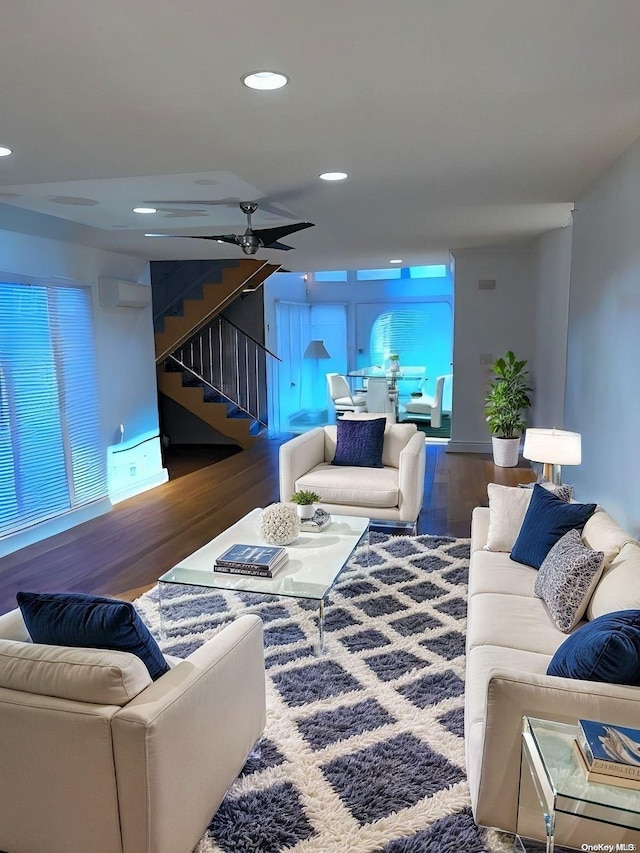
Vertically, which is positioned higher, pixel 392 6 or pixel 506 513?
pixel 392 6

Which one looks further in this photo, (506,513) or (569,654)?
(506,513)

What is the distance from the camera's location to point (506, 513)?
3.23m

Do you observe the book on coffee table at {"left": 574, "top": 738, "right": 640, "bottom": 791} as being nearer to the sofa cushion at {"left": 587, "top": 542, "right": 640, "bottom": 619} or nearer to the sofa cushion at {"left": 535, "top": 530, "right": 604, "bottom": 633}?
the sofa cushion at {"left": 587, "top": 542, "right": 640, "bottom": 619}

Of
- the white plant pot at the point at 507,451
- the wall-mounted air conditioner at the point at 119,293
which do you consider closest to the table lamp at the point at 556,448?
the white plant pot at the point at 507,451

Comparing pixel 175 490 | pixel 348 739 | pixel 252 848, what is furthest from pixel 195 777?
pixel 175 490

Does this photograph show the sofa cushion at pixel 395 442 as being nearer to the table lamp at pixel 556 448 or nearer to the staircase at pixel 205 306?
the table lamp at pixel 556 448

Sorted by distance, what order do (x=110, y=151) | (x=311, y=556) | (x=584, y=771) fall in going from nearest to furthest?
(x=584, y=771), (x=110, y=151), (x=311, y=556)

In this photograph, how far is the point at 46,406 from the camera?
199 inches

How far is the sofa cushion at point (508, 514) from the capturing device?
318 centimetres

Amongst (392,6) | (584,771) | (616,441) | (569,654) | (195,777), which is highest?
(392,6)

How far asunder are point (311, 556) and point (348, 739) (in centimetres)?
112

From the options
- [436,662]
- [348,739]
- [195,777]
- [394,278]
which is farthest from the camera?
[394,278]

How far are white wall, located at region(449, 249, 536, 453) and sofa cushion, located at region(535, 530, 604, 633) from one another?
536cm

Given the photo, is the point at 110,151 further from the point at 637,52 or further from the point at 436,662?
the point at 436,662
